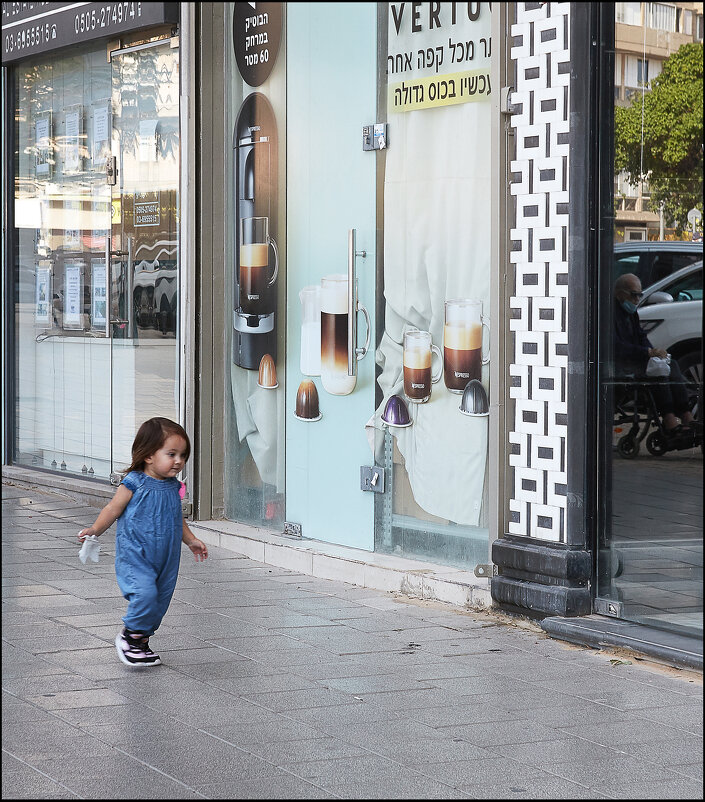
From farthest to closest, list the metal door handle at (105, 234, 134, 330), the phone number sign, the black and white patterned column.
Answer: the metal door handle at (105, 234, 134, 330)
the phone number sign
the black and white patterned column

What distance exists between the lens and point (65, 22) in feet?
34.6

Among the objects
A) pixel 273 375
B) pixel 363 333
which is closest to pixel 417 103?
pixel 363 333

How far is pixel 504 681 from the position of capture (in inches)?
215

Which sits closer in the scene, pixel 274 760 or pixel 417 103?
pixel 274 760

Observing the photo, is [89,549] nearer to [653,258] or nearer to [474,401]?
[474,401]

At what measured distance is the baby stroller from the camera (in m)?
5.95

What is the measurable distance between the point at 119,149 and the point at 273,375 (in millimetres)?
2784

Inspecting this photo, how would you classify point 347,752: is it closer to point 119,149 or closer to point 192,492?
point 192,492

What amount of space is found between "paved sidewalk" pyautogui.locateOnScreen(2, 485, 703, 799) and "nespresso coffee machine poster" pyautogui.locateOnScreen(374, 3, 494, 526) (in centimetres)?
86

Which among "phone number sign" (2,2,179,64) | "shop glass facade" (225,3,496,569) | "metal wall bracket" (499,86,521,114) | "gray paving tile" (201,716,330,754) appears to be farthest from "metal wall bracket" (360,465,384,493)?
→ "phone number sign" (2,2,179,64)

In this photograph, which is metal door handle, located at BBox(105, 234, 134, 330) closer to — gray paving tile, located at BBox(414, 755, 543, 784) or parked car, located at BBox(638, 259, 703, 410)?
parked car, located at BBox(638, 259, 703, 410)

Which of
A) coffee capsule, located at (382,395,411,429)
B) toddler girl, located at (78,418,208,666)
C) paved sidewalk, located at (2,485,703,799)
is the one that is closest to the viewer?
paved sidewalk, located at (2,485,703,799)

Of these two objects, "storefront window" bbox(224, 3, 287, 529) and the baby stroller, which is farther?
"storefront window" bbox(224, 3, 287, 529)

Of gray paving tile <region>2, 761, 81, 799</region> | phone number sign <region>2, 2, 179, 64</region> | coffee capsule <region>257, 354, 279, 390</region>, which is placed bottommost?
gray paving tile <region>2, 761, 81, 799</region>
